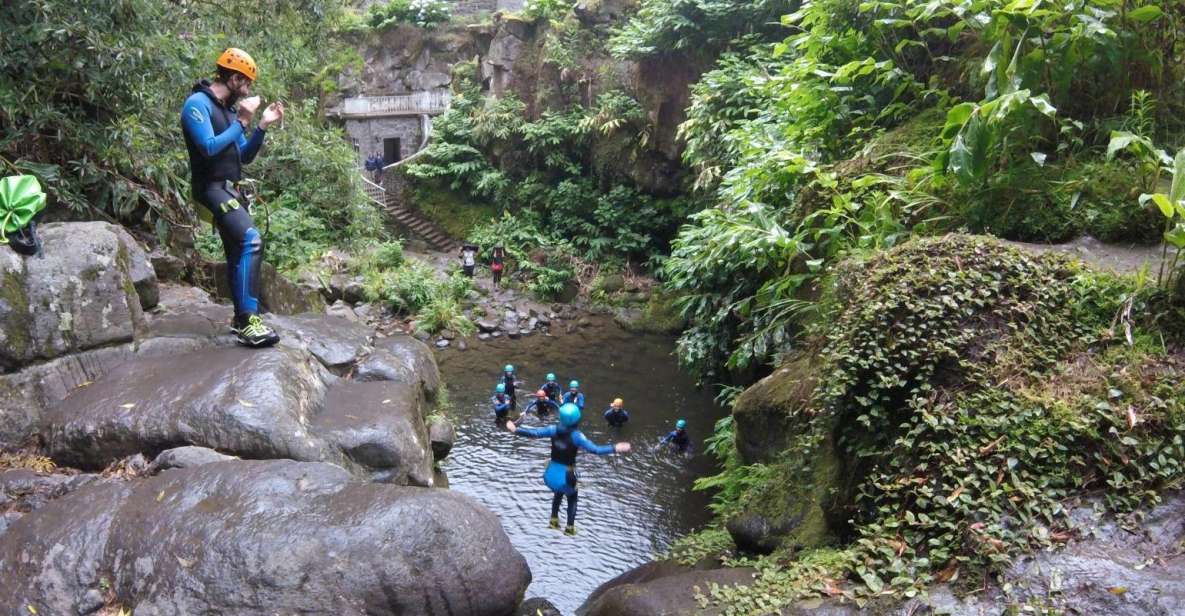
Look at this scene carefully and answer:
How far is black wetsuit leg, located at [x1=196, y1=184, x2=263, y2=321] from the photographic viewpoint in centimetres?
595

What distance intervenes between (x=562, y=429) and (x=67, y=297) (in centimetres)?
420

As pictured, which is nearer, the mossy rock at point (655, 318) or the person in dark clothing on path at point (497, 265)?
the mossy rock at point (655, 318)

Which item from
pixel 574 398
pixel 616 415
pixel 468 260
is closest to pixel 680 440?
pixel 616 415

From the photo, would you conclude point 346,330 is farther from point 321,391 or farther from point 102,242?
point 102,242

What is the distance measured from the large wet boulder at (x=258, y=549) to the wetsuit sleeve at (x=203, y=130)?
8.00 ft

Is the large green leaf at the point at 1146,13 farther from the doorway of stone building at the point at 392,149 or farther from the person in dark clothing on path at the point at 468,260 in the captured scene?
the doorway of stone building at the point at 392,149

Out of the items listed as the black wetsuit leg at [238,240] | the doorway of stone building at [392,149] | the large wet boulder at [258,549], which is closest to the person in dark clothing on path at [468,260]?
the doorway of stone building at [392,149]

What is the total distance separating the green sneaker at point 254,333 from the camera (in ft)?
20.4

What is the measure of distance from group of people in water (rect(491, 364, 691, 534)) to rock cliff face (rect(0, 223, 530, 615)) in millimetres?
Result: 1247

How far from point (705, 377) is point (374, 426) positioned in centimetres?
577

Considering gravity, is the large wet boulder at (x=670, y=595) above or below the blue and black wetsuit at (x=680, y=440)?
above

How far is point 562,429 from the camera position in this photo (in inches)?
273

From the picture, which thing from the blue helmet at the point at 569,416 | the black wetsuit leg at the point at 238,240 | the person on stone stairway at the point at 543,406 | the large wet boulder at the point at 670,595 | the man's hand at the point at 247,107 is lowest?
the person on stone stairway at the point at 543,406

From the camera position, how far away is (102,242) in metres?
6.11
